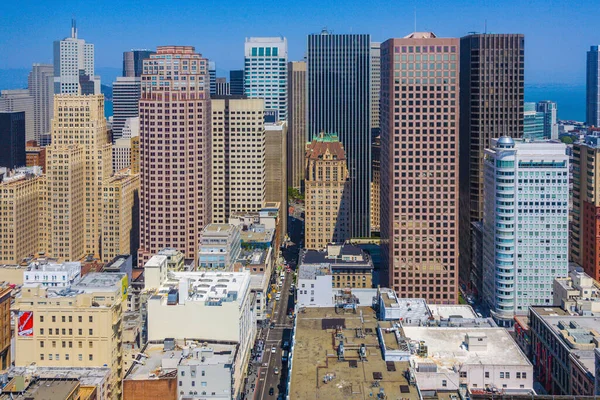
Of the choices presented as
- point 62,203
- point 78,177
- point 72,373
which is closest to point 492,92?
point 78,177

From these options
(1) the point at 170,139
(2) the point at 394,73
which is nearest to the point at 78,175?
(1) the point at 170,139

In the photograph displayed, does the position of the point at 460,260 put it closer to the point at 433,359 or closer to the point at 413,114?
the point at 413,114

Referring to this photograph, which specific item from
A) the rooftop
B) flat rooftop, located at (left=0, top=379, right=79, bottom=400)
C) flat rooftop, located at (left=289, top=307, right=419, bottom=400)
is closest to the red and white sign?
the rooftop

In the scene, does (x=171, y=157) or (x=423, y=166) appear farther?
(x=171, y=157)

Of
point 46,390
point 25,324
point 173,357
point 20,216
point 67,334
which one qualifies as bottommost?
point 173,357

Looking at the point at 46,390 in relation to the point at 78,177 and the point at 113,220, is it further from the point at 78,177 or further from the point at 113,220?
the point at 78,177

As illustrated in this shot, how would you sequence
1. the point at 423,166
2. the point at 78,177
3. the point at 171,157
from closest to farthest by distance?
1. the point at 423,166
2. the point at 171,157
3. the point at 78,177
